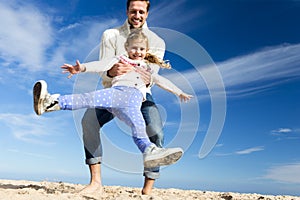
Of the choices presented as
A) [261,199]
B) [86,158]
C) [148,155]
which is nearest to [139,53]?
[148,155]

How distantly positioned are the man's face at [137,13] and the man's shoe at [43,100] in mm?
1361

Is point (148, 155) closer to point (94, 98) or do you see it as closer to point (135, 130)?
point (135, 130)

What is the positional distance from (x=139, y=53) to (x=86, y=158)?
1497 millimetres

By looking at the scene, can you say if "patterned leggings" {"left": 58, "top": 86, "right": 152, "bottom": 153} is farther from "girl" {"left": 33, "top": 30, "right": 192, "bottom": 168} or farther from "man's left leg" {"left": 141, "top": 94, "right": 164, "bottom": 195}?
"man's left leg" {"left": 141, "top": 94, "right": 164, "bottom": 195}

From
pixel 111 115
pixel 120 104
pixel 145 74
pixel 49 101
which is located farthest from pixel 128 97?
pixel 49 101

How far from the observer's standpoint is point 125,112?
412cm

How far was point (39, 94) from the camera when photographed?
402cm

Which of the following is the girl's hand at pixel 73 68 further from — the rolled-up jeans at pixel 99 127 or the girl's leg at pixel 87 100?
the rolled-up jeans at pixel 99 127

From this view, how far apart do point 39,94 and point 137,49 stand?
1.16 meters

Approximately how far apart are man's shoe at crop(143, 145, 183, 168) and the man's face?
1.68 meters

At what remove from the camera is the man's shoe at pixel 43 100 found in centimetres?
397

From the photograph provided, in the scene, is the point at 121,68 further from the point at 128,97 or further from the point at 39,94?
the point at 39,94

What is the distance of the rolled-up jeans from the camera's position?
4629 millimetres

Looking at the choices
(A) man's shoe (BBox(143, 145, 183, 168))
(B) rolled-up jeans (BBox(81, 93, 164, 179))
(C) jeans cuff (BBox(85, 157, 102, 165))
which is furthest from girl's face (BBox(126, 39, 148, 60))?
(C) jeans cuff (BBox(85, 157, 102, 165))
